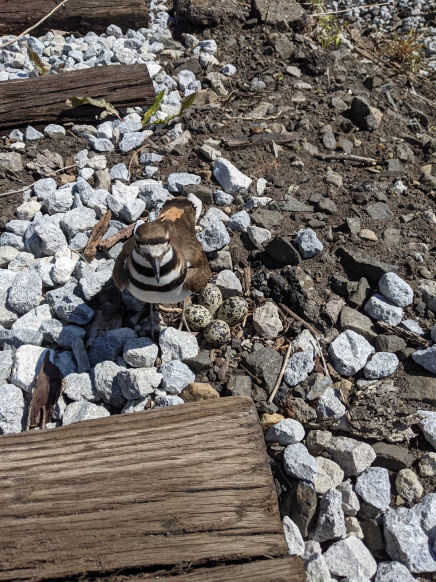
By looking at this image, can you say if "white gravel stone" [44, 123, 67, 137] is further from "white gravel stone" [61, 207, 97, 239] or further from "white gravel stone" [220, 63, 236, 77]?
"white gravel stone" [220, 63, 236, 77]

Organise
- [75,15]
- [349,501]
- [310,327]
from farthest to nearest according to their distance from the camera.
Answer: [75,15], [310,327], [349,501]

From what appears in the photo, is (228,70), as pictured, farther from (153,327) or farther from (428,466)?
(428,466)

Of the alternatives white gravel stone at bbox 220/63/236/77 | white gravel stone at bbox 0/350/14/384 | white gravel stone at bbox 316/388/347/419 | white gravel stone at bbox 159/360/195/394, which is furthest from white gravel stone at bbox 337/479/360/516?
white gravel stone at bbox 220/63/236/77

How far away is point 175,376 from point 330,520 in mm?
1095

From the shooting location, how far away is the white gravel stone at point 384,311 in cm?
331

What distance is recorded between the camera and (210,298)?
10.7 ft

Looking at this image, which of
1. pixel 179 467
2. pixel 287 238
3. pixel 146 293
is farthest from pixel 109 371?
pixel 287 238

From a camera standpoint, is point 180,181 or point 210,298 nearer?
point 210,298

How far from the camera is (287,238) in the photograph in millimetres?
3705

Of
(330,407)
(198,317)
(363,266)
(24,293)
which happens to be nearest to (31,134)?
(24,293)

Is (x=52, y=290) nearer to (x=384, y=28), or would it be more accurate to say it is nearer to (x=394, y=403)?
(x=394, y=403)

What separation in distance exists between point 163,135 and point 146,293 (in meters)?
2.01

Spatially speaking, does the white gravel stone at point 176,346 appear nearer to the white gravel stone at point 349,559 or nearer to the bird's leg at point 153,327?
the bird's leg at point 153,327

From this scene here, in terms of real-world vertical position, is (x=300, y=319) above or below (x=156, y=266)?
below
